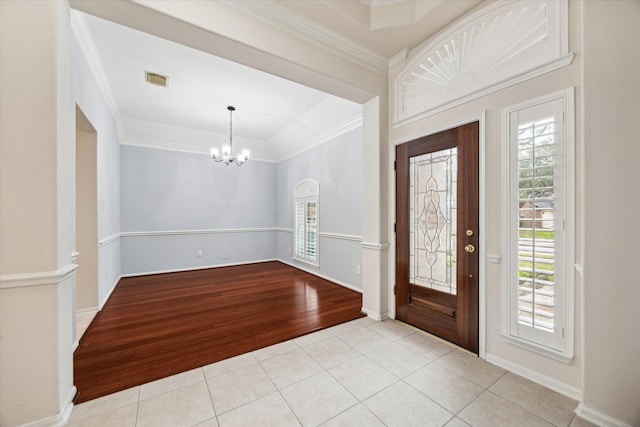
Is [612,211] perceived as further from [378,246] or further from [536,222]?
[378,246]

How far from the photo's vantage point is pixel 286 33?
2.32m

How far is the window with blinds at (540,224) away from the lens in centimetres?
173

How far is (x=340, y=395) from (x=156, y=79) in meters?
4.32

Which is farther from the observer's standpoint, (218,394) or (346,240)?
(346,240)

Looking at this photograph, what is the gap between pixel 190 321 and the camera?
3025 millimetres

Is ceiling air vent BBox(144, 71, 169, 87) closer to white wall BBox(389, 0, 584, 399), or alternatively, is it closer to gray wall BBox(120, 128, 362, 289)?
gray wall BBox(120, 128, 362, 289)

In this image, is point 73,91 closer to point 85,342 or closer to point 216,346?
point 85,342

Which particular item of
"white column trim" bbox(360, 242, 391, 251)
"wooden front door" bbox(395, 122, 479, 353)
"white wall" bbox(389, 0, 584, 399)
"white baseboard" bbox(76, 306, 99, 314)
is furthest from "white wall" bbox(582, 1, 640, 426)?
"white baseboard" bbox(76, 306, 99, 314)

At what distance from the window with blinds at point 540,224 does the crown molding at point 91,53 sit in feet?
12.8

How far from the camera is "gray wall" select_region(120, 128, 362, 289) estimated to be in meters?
4.48

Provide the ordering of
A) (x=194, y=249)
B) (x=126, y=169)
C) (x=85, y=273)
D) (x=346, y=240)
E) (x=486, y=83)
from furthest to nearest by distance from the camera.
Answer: (x=194, y=249)
(x=126, y=169)
(x=346, y=240)
(x=85, y=273)
(x=486, y=83)

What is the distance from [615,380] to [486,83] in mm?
2210

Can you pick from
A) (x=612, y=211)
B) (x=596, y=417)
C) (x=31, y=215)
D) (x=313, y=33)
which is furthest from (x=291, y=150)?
(x=596, y=417)

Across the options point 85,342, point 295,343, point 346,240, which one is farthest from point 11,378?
point 346,240
